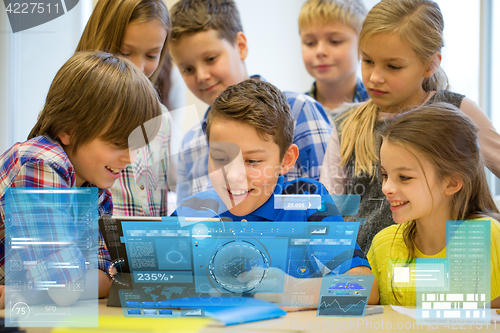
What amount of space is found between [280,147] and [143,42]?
1.60 ft

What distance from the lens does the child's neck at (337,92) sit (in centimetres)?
155

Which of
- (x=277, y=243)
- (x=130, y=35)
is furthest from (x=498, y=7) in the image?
(x=277, y=243)

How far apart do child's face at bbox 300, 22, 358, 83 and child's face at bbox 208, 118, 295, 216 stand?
0.71 meters

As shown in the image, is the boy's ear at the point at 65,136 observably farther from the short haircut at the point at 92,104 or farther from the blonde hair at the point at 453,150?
the blonde hair at the point at 453,150

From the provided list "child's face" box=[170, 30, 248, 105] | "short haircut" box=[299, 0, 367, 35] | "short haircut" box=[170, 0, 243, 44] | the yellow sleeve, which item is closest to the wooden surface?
the yellow sleeve

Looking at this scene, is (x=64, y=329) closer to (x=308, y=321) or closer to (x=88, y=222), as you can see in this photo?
(x=88, y=222)

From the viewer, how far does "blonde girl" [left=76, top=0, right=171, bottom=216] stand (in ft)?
3.58

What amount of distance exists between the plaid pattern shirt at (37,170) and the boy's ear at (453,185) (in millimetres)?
682

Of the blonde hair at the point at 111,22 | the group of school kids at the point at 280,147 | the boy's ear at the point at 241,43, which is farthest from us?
the boy's ear at the point at 241,43

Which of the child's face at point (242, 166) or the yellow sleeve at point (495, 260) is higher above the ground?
the child's face at point (242, 166)

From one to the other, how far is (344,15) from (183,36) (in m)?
0.56
